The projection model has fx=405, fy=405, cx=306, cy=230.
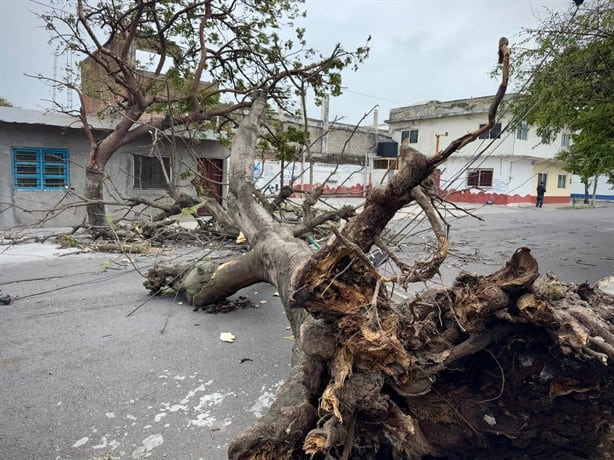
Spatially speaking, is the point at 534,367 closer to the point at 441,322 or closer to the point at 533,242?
the point at 441,322

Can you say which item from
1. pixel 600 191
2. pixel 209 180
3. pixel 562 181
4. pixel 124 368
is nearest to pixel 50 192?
pixel 209 180

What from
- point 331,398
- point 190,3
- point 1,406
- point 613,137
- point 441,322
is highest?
point 190,3

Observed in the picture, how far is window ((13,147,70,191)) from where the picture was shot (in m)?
9.40

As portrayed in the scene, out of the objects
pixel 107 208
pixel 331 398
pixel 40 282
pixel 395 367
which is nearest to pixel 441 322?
pixel 395 367

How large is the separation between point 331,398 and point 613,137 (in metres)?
7.63

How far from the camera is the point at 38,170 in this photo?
9703 mm

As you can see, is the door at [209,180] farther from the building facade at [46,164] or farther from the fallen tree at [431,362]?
the fallen tree at [431,362]

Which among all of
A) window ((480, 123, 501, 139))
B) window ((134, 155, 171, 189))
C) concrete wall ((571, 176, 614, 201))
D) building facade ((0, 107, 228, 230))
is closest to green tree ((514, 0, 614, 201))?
window ((480, 123, 501, 139))

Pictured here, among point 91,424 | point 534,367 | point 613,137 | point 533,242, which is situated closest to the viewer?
point 534,367

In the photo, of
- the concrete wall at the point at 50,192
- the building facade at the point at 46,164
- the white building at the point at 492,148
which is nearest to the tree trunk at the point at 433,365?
the concrete wall at the point at 50,192

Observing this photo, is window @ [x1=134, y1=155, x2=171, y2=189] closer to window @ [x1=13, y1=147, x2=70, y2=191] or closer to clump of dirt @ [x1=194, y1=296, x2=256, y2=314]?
window @ [x1=13, y1=147, x2=70, y2=191]

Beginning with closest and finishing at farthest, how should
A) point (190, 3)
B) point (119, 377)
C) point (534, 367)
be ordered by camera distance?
point (534, 367) → point (119, 377) → point (190, 3)

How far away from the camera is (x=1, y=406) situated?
2324 mm

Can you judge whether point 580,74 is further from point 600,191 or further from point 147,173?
point 600,191
